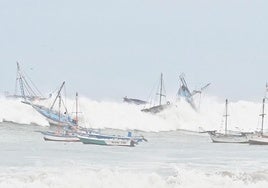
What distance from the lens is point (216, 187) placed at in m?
22.2

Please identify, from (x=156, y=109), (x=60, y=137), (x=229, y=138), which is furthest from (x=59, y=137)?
(x=156, y=109)

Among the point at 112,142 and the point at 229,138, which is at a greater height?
the point at 229,138

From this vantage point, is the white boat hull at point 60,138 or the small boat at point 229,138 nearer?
the white boat hull at point 60,138

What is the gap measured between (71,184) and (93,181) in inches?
29.1

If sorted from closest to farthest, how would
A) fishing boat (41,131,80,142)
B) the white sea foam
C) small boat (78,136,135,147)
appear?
the white sea foam → small boat (78,136,135,147) → fishing boat (41,131,80,142)

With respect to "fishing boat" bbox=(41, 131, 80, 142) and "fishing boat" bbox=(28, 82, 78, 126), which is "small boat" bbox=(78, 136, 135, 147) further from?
"fishing boat" bbox=(28, 82, 78, 126)

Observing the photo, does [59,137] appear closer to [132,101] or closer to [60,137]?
[60,137]

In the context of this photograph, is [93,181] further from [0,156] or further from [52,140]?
[52,140]

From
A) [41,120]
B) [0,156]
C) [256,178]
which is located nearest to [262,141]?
[41,120]

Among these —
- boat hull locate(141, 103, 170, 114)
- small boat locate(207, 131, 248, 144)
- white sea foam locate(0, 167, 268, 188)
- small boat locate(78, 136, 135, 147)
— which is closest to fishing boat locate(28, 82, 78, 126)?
small boat locate(207, 131, 248, 144)

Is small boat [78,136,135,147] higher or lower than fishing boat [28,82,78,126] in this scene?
lower

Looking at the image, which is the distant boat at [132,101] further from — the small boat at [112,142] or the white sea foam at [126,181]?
the white sea foam at [126,181]

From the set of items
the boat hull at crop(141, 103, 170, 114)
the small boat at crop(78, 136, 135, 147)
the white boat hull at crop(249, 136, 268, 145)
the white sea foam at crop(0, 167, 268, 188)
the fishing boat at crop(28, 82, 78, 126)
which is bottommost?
the white sea foam at crop(0, 167, 268, 188)

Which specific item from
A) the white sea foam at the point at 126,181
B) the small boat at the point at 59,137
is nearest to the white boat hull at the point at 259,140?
the small boat at the point at 59,137
